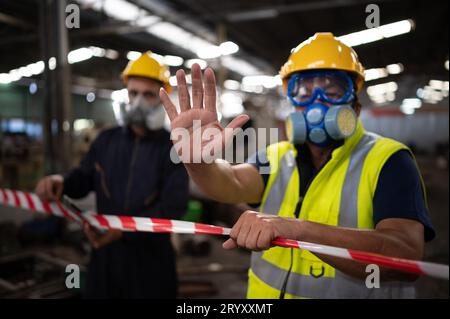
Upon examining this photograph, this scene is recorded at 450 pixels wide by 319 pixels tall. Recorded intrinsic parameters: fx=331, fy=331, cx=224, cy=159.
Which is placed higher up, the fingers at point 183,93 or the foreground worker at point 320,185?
the fingers at point 183,93

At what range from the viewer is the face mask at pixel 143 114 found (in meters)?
2.57

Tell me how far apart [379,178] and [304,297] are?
0.64 meters

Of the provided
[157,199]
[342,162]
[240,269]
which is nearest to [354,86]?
[342,162]

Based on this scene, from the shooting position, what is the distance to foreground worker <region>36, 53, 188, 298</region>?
244 cm

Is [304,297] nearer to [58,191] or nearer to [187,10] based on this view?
[58,191]

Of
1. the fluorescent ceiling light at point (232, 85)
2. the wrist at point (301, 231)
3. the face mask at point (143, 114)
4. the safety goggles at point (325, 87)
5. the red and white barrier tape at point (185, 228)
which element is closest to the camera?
the red and white barrier tape at point (185, 228)

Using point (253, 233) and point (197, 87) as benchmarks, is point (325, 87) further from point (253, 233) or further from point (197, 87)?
point (253, 233)

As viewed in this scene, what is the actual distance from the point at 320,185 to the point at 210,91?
691 millimetres

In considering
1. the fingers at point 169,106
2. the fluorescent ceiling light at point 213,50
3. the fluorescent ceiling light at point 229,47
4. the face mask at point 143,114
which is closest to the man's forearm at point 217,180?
the fingers at point 169,106

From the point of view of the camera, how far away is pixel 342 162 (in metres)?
1.61

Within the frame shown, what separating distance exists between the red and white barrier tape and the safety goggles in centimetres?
84

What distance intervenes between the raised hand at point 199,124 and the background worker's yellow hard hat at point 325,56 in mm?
591

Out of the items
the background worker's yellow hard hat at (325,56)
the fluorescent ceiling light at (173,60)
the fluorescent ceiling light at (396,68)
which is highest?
the fluorescent ceiling light at (173,60)

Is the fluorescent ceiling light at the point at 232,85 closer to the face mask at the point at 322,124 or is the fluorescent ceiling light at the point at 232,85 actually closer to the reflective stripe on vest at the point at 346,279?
the face mask at the point at 322,124
